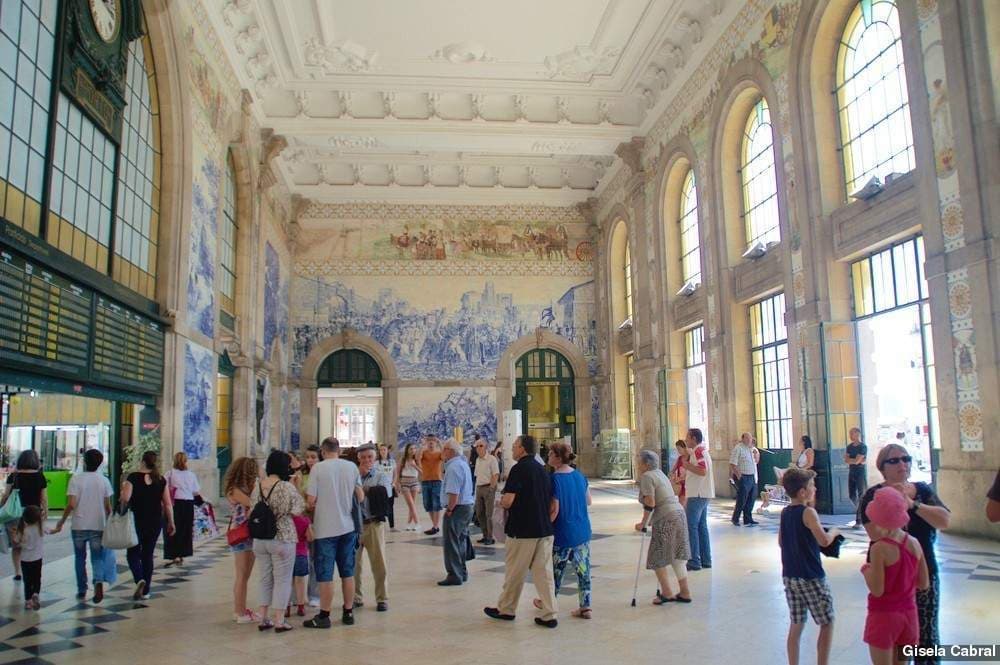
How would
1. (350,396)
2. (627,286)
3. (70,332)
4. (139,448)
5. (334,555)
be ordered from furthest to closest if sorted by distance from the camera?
(350,396)
(627,286)
(139,448)
(70,332)
(334,555)

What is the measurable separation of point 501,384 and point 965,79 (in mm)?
18010

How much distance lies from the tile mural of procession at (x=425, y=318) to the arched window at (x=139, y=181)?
12.9 meters

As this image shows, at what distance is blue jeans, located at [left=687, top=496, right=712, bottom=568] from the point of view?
7883mm

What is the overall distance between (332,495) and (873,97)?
34.7 ft

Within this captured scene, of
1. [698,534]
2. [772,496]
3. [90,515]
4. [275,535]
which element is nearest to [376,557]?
[275,535]

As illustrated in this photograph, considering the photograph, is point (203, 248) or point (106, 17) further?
point (203, 248)

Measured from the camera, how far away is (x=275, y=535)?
586cm

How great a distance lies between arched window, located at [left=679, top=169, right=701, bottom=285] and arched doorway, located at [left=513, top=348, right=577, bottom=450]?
309 inches

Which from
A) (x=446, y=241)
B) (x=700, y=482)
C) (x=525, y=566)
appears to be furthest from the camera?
(x=446, y=241)

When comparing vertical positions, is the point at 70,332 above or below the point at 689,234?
below

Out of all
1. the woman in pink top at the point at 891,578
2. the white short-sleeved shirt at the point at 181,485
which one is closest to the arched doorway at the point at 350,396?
the white short-sleeved shirt at the point at 181,485

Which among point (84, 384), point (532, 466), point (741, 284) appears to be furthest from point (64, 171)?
point (741, 284)

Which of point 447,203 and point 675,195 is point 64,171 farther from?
point 447,203

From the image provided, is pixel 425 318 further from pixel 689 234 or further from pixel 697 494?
pixel 697 494
